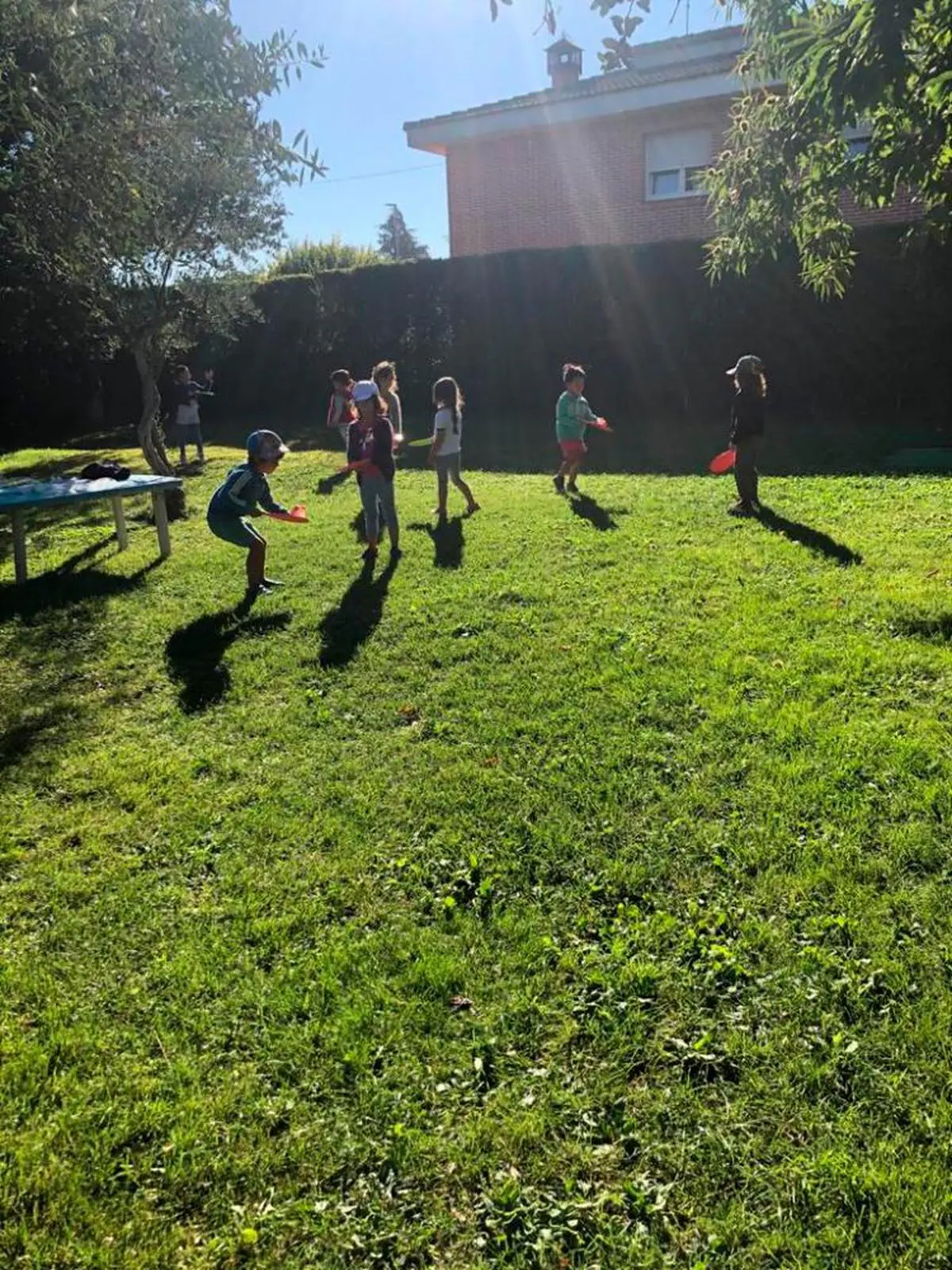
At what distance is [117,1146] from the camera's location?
2.49 metres

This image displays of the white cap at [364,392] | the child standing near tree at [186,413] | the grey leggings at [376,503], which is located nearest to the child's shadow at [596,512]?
the grey leggings at [376,503]

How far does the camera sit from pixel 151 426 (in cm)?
1123

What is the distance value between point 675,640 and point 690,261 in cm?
1132

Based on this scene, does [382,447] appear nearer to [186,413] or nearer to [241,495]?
[241,495]

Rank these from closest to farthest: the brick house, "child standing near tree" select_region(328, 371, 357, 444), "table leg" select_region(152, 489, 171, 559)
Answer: "table leg" select_region(152, 489, 171, 559)
"child standing near tree" select_region(328, 371, 357, 444)
the brick house

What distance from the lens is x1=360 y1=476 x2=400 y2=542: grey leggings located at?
26.2ft

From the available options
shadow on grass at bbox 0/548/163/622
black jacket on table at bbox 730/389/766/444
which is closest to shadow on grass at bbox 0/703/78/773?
shadow on grass at bbox 0/548/163/622

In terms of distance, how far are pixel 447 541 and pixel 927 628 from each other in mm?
4577

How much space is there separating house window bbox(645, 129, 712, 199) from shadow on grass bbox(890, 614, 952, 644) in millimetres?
16410

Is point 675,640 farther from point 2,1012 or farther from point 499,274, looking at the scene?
point 499,274

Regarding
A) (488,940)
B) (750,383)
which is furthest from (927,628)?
(750,383)

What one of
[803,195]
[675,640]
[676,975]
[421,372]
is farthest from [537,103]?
[676,975]

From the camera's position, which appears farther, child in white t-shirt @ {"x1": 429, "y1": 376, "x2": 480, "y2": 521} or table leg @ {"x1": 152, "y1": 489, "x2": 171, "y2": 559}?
child in white t-shirt @ {"x1": 429, "y1": 376, "x2": 480, "y2": 521}

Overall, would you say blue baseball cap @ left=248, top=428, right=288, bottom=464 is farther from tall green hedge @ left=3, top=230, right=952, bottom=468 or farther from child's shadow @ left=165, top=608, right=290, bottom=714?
tall green hedge @ left=3, top=230, right=952, bottom=468
